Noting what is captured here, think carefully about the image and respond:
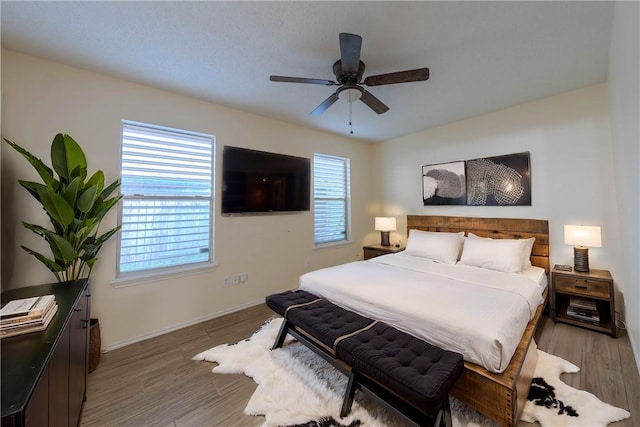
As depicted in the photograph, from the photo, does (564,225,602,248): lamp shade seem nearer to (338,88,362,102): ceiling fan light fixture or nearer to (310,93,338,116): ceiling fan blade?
(338,88,362,102): ceiling fan light fixture

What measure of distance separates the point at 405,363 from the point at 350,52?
6.59ft

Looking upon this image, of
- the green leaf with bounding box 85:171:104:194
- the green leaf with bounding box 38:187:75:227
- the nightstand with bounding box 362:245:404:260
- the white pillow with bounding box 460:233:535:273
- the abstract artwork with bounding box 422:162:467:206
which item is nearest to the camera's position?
the green leaf with bounding box 38:187:75:227

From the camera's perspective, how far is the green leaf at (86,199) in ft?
6.26

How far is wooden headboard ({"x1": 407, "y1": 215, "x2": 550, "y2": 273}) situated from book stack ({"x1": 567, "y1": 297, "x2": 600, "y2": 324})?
432 mm

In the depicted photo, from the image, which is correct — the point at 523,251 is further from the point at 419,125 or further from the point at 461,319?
the point at 419,125

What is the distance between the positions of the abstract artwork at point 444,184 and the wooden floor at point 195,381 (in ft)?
6.27

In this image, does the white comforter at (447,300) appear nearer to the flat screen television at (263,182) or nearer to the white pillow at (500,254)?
the white pillow at (500,254)

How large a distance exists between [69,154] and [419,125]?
4.10 metres

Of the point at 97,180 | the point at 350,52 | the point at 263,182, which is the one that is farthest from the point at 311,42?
the point at 97,180

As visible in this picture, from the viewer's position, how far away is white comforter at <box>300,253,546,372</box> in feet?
5.13

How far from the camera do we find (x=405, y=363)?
4.80 feet

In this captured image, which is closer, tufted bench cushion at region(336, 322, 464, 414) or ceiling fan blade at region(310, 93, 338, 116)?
tufted bench cushion at region(336, 322, 464, 414)

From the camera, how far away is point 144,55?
2139 mm

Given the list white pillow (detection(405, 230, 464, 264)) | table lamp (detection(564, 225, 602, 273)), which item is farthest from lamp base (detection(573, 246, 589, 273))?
white pillow (detection(405, 230, 464, 264))
